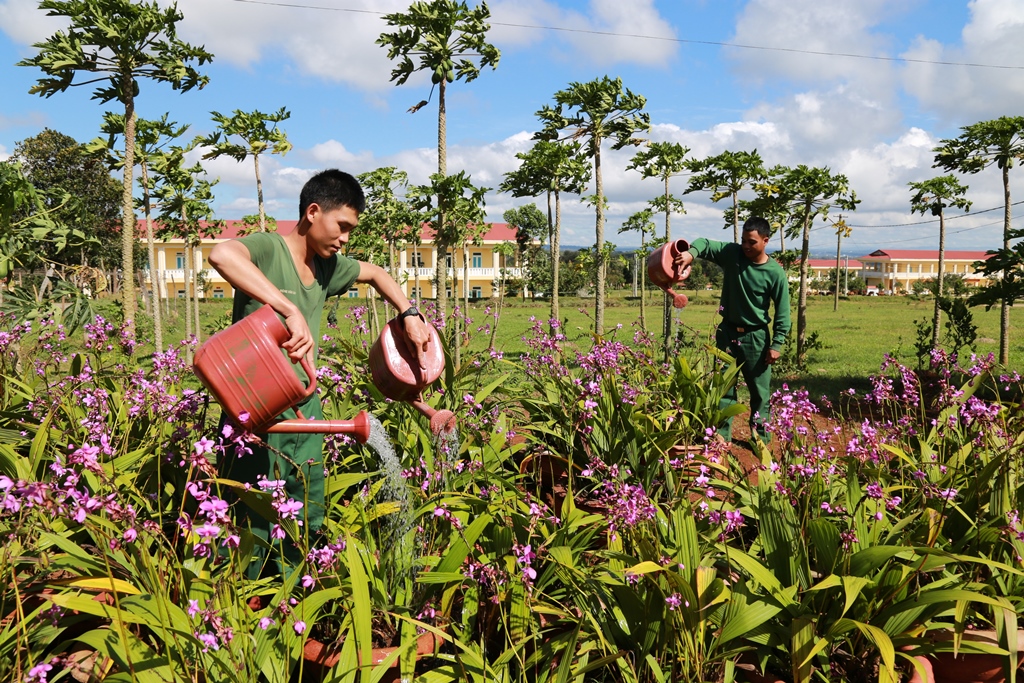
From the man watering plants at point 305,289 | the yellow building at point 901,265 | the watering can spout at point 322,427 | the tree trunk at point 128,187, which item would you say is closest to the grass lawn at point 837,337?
the tree trunk at point 128,187

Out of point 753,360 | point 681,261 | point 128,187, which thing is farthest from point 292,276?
point 128,187

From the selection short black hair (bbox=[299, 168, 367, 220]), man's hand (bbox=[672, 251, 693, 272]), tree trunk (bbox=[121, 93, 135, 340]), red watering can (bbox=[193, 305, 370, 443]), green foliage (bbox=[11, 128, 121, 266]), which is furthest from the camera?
green foliage (bbox=[11, 128, 121, 266])

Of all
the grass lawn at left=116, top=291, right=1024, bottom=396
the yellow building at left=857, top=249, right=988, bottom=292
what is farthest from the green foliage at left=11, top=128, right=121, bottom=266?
→ the yellow building at left=857, top=249, right=988, bottom=292

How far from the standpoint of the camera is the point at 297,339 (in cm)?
194

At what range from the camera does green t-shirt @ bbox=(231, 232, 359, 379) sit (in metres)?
2.29

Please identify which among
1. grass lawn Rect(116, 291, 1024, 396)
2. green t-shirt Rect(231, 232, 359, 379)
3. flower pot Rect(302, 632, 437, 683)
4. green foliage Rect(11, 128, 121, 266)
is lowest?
grass lawn Rect(116, 291, 1024, 396)

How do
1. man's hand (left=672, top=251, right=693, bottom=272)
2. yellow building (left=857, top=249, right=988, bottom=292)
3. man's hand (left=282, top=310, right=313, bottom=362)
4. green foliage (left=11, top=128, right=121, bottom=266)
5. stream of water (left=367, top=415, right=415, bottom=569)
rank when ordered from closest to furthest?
man's hand (left=282, top=310, right=313, bottom=362), stream of water (left=367, top=415, right=415, bottom=569), man's hand (left=672, top=251, right=693, bottom=272), green foliage (left=11, top=128, right=121, bottom=266), yellow building (left=857, top=249, right=988, bottom=292)

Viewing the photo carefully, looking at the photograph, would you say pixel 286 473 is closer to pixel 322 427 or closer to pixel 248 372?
pixel 322 427

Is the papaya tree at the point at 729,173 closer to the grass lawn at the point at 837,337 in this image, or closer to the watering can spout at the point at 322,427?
the grass lawn at the point at 837,337

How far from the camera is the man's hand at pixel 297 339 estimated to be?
193cm

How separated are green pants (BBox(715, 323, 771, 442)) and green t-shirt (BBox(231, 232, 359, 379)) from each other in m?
2.72

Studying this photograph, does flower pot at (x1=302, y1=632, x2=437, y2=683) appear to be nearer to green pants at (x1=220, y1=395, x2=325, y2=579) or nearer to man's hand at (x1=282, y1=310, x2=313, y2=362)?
green pants at (x1=220, y1=395, x2=325, y2=579)

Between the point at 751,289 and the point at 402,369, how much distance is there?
286 centimetres

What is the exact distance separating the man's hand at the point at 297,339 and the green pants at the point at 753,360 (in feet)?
10.2
